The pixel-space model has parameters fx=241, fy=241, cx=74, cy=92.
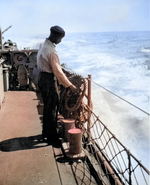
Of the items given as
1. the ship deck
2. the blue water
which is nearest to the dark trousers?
the ship deck

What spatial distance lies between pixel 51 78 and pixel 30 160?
1258mm

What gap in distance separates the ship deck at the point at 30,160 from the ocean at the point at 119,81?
8297mm

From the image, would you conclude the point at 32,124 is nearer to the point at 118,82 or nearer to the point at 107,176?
the point at 107,176

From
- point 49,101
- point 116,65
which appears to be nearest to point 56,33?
point 49,101

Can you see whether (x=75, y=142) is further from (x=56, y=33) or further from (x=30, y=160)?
(x=56, y=33)

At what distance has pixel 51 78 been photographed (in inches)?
148

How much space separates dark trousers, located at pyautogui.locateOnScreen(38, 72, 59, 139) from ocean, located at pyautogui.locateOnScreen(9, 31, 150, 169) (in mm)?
8750

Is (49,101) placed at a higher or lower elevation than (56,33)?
lower

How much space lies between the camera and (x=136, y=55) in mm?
57000

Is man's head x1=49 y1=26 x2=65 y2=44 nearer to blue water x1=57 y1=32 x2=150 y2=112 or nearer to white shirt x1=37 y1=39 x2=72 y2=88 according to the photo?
white shirt x1=37 y1=39 x2=72 y2=88

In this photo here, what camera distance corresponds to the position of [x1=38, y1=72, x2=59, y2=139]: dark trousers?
375 centimetres

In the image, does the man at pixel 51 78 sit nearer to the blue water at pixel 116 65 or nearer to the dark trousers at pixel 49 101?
the dark trousers at pixel 49 101

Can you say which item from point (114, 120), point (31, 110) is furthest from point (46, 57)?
point (114, 120)

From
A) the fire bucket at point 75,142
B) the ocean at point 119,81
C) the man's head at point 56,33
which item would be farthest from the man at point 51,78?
the ocean at point 119,81
